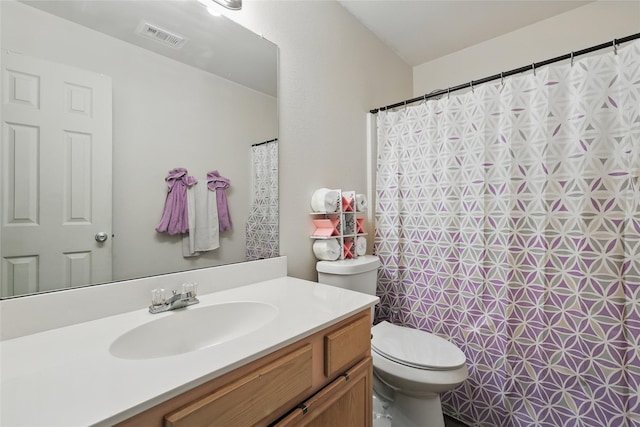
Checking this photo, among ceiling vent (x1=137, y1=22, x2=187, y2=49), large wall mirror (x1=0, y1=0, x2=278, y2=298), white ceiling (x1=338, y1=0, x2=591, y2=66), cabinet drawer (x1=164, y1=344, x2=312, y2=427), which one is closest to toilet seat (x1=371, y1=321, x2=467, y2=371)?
cabinet drawer (x1=164, y1=344, x2=312, y2=427)

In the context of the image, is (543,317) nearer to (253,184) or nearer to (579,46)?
(253,184)

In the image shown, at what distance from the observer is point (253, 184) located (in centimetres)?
128

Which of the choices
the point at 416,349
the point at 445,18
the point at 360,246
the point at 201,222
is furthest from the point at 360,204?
the point at 445,18

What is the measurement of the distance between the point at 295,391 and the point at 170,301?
1.61 ft

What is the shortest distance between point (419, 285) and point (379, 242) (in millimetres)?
365

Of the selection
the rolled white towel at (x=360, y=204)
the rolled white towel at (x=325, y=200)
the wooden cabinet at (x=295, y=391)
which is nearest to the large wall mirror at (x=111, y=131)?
the rolled white towel at (x=325, y=200)

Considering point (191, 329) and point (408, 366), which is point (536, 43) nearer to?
point (408, 366)

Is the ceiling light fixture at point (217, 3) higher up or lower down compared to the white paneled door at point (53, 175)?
higher up

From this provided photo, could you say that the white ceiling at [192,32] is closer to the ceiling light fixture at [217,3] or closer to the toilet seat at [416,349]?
the ceiling light fixture at [217,3]

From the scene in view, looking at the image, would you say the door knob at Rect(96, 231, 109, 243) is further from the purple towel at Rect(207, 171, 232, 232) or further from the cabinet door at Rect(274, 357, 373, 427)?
the cabinet door at Rect(274, 357, 373, 427)

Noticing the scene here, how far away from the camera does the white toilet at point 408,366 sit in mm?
1155

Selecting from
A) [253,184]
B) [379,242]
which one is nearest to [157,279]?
[253,184]

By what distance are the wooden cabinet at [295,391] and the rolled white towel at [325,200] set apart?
645 mm

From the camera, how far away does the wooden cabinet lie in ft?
1.77
